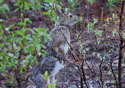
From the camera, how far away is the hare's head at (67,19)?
3.62 m

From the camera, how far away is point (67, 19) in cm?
368

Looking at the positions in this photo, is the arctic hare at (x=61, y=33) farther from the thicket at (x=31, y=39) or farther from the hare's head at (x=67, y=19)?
the thicket at (x=31, y=39)

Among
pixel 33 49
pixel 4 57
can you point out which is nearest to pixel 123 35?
pixel 33 49

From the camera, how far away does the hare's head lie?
11.9 ft

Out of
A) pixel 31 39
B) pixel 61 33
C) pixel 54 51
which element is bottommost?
pixel 54 51

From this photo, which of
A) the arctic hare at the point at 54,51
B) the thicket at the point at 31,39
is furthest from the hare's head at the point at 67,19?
the thicket at the point at 31,39

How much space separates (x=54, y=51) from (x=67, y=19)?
57cm

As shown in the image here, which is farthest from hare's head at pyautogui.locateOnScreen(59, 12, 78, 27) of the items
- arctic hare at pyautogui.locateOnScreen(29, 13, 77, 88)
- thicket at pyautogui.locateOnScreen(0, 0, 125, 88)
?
thicket at pyautogui.locateOnScreen(0, 0, 125, 88)

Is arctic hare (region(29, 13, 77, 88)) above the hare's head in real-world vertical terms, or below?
below

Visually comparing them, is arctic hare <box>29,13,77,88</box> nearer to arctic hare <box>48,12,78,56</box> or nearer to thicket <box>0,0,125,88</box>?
arctic hare <box>48,12,78,56</box>

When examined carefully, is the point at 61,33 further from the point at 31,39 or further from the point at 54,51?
the point at 31,39

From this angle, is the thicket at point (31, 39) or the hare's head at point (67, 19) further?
the hare's head at point (67, 19)

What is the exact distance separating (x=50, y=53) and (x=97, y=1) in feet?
14.9

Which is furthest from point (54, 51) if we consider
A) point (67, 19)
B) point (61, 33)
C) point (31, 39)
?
point (31, 39)
